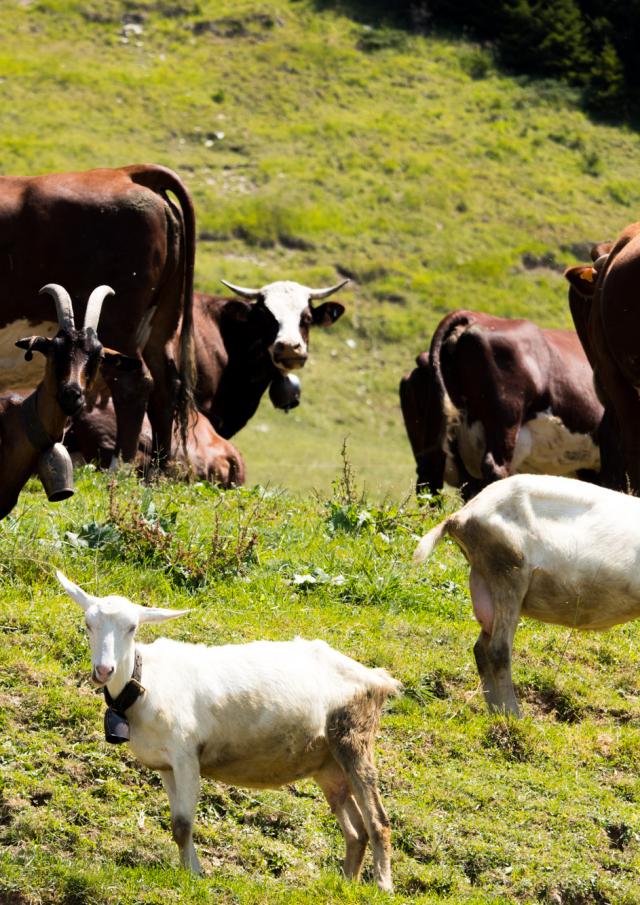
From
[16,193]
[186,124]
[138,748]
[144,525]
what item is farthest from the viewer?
[186,124]

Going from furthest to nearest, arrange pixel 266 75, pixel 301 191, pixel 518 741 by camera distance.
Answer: pixel 266 75, pixel 301 191, pixel 518 741

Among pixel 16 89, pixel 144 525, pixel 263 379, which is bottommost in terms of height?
pixel 16 89

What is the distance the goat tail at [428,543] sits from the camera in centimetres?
864

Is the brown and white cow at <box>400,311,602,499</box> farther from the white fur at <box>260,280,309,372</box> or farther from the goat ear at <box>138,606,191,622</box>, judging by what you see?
the goat ear at <box>138,606,191,622</box>

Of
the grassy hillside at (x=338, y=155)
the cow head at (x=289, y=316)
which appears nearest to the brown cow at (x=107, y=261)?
the cow head at (x=289, y=316)

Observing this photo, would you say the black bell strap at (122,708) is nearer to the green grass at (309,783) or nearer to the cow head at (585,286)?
the green grass at (309,783)

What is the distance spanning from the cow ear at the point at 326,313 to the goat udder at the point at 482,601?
8.60 m

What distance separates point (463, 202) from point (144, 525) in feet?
116

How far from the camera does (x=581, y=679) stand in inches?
377

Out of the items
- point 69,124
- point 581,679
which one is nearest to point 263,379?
point 581,679

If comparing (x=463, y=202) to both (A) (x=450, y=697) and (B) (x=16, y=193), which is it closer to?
(B) (x=16, y=193)

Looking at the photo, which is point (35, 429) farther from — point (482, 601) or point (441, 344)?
point (441, 344)

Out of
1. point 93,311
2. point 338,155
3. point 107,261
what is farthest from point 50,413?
point 338,155

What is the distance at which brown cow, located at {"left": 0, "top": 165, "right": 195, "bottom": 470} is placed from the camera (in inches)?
487
